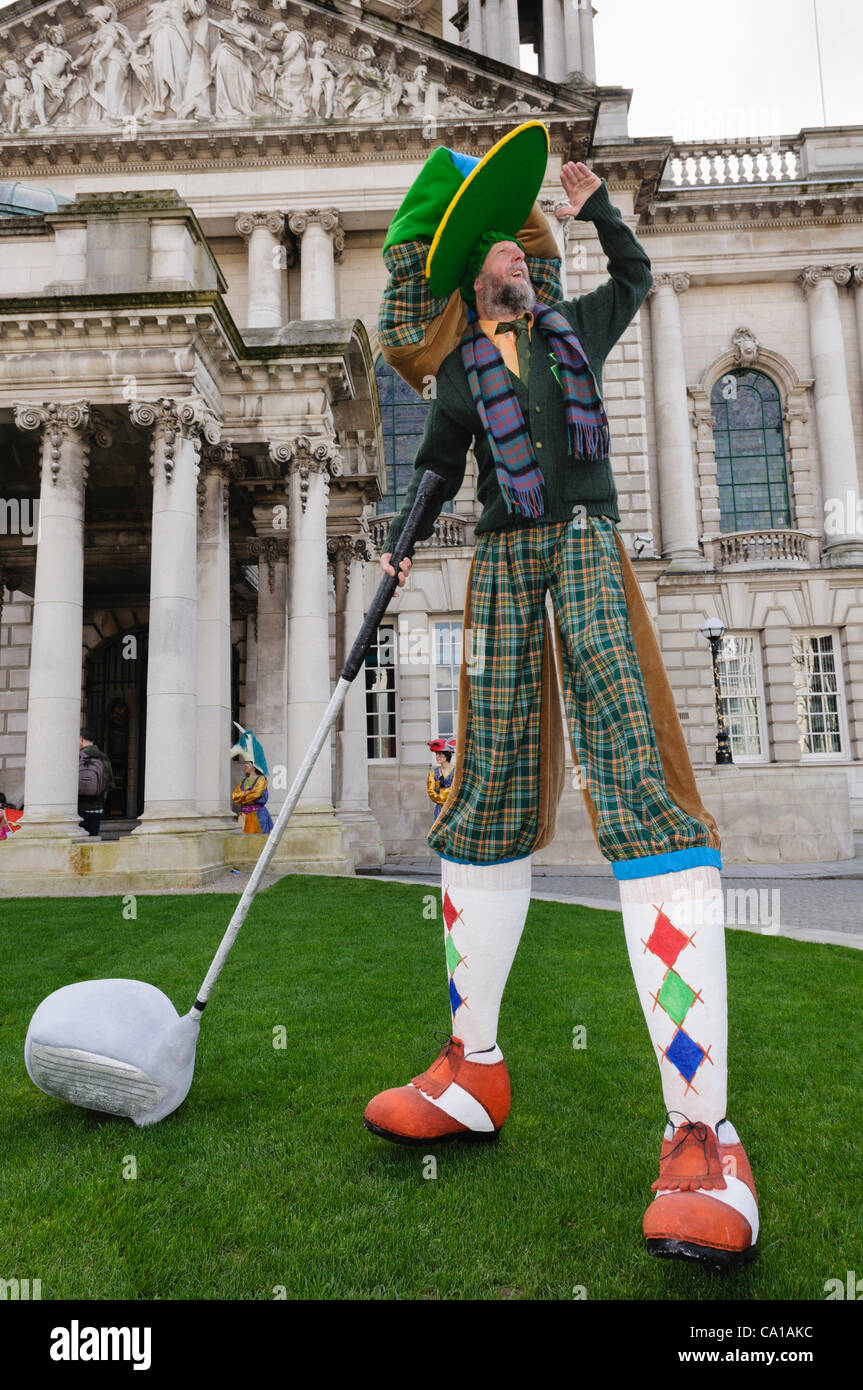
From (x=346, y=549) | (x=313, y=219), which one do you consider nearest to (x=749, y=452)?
(x=313, y=219)

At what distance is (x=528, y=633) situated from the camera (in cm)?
292

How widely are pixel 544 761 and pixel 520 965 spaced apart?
12.0 feet

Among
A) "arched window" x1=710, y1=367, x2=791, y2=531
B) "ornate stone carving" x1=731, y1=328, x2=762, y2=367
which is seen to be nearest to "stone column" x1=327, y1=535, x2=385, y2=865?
"arched window" x1=710, y1=367, x2=791, y2=531

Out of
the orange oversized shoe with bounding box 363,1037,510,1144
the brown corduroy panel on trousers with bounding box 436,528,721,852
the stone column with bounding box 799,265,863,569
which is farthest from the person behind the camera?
the stone column with bounding box 799,265,863,569

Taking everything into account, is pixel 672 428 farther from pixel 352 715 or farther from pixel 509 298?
pixel 509 298

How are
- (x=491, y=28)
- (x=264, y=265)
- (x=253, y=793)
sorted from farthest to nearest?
1. (x=491, y=28)
2. (x=264, y=265)
3. (x=253, y=793)

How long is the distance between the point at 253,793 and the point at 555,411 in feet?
41.9

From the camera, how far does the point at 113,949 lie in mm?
7012

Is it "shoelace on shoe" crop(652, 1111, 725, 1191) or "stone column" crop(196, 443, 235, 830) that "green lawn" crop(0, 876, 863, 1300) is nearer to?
"shoelace on shoe" crop(652, 1111, 725, 1191)

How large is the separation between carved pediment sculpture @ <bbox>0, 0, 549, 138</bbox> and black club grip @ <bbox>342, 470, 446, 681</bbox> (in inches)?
1039

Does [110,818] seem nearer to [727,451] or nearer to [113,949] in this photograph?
[113,949]

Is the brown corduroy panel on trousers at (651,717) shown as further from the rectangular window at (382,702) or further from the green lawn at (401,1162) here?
the rectangular window at (382,702)

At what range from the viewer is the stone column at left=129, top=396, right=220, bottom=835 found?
12.4 meters

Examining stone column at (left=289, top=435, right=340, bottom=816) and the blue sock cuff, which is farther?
stone column at (left=289, top=435, right=340, bottom=816)
